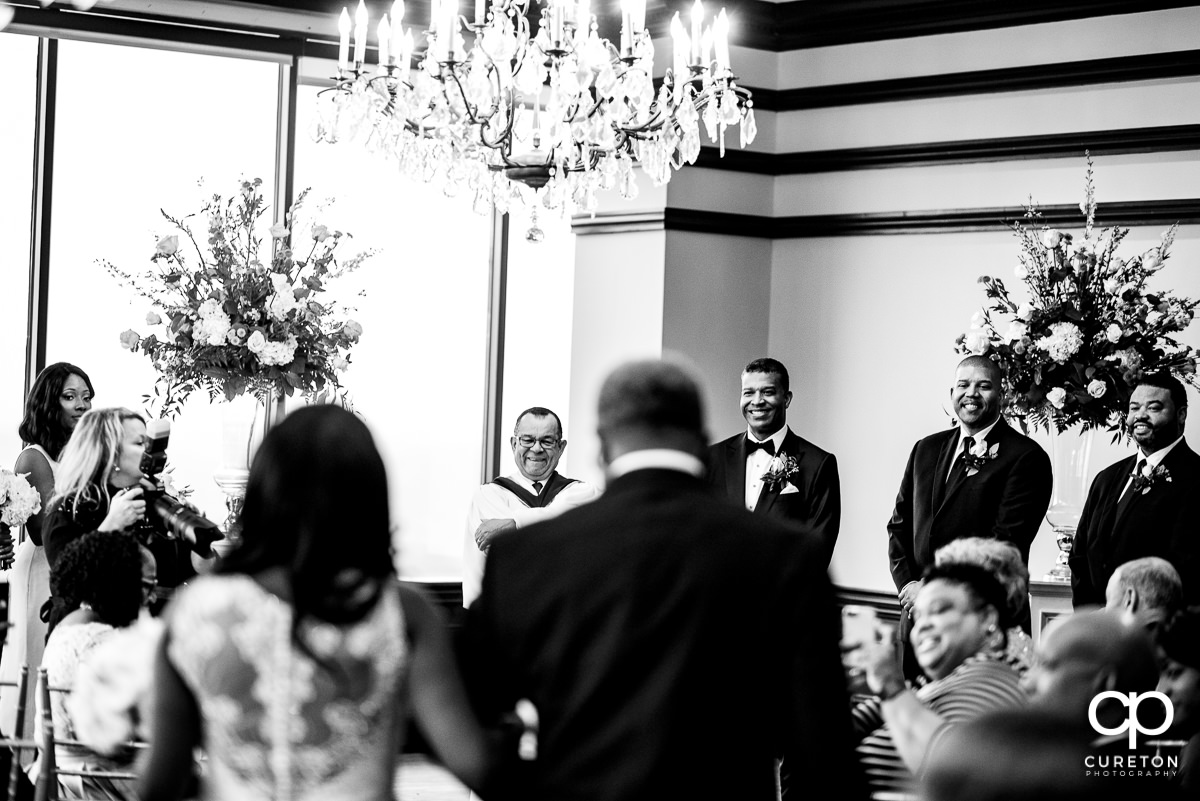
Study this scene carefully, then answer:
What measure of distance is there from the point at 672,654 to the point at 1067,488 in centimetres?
443

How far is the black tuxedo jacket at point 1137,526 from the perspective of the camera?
4969 millimetres

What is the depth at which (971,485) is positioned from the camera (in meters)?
5.40

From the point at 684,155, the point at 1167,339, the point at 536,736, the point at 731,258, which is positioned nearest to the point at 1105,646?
the point at 536,736

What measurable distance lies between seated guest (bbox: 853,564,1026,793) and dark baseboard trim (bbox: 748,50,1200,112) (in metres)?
4.32

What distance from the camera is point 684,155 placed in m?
5.33

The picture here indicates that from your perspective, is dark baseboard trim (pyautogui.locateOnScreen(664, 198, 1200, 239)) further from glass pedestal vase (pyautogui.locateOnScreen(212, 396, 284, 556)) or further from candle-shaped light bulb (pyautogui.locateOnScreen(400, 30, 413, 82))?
glass pedestal vase (pyautogui.locateOnScreen(212, 396, 284, 556))

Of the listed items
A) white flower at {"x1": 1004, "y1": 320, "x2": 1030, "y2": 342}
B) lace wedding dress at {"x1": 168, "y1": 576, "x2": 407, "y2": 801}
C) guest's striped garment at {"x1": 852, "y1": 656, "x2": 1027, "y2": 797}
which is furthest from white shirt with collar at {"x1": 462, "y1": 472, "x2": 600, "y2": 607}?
lace wedding dress at {"x1": 168, "y1": 576, "x2": 407, "y2": 801}

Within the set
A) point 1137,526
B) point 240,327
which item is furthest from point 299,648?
point 1137,526

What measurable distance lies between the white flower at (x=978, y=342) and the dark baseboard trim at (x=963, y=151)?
1504 mm

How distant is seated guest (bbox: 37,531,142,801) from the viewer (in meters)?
3.19

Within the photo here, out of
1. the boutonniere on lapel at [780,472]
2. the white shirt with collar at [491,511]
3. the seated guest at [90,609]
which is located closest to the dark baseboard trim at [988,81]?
the boutonniere on lapel at [780,472]

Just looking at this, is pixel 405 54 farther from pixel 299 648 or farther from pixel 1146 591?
pixel 299 648

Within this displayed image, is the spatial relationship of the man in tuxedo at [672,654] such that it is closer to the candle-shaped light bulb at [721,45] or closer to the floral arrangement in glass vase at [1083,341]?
the candle-shaped light bulb at [721,45]

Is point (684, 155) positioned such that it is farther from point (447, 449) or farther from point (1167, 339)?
point (447, 449)
